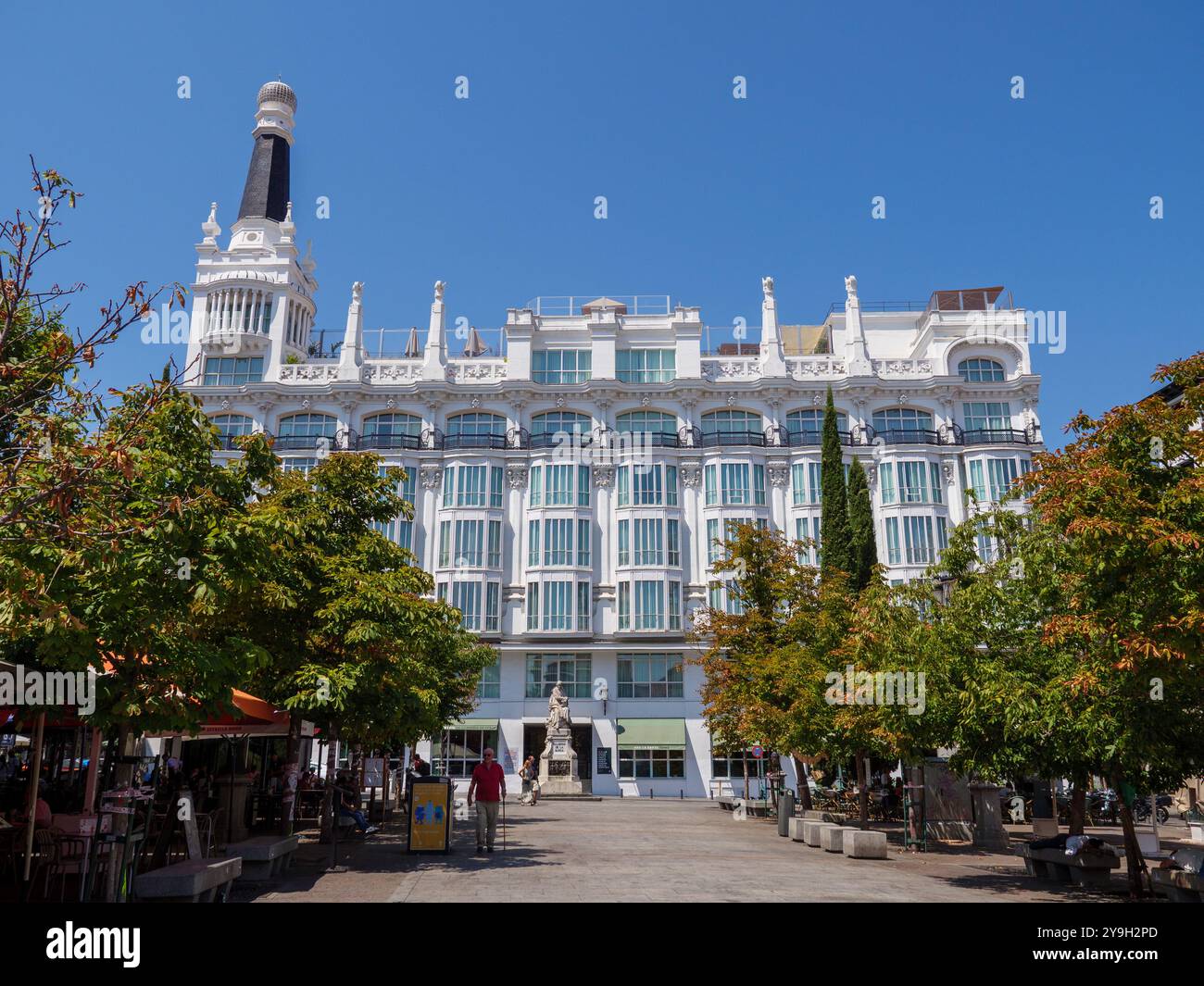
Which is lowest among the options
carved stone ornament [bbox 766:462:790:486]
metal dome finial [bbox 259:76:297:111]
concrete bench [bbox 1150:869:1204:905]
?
concrete bench [bbox 1150:869:1204:905]

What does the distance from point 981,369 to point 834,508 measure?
826 inches

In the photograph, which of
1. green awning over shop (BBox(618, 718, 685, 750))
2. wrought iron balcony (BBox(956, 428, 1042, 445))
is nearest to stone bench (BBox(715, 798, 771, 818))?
green awning over shop (BBox(618, 718, 685, 750))

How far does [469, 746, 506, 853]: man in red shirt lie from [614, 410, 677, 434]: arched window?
37.2 metres

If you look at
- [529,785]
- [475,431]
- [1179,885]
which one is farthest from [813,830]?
[475,431]

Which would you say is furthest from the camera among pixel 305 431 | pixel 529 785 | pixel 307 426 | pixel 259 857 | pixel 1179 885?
pixel 307 426

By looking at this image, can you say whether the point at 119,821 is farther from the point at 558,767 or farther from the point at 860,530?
the point at 558,767

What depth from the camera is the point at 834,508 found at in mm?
39969

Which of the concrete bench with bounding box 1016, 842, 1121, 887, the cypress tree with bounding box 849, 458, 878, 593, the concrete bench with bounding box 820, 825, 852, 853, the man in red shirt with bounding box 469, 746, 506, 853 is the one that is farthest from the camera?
the cypress tree with bounding box 849, 458, 878, 593

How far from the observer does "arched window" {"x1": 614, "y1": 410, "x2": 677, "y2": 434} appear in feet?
178

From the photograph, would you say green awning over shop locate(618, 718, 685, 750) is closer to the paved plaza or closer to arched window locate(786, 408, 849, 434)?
arched window locate(786, 408, 849, 434)

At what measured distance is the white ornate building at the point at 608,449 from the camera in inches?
1957

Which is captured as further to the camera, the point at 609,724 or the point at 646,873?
the point at 609,724

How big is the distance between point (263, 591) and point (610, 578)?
35.7 m
